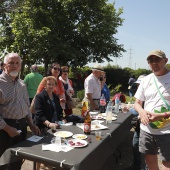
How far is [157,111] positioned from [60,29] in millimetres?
15891

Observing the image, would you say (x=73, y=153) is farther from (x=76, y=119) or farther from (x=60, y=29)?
(x=60, y=29)

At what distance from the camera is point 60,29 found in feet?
56.2

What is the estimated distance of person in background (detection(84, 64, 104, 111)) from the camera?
464 cm

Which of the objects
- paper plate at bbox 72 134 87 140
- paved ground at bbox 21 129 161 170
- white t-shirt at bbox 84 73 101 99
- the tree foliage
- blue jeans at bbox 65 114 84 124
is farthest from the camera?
the tree foliage

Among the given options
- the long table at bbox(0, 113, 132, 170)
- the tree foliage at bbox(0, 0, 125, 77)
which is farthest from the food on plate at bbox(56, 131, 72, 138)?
the tree foliage at bbox(0, 0, 125, 77)


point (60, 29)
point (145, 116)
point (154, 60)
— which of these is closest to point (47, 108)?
point (145, 116)

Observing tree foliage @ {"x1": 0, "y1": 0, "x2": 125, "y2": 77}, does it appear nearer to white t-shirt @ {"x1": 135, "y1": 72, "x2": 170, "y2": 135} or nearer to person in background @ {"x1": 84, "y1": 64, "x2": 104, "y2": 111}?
person in background @ {"x1": 84, "y1": 64, "x2": 104, "y2": 111}

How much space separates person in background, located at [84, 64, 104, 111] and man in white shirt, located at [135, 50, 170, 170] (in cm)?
208

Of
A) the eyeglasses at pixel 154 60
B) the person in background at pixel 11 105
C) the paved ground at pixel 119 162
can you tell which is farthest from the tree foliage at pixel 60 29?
the eyeglasses at pixel 154 60

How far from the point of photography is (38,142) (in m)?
2.39

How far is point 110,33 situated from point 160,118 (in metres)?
16.7

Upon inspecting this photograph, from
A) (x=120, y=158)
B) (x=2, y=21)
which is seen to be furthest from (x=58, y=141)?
(x=2, y=21)

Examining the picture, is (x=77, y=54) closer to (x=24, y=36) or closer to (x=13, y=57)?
(x=24, y=36)

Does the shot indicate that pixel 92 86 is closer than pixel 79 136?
No
